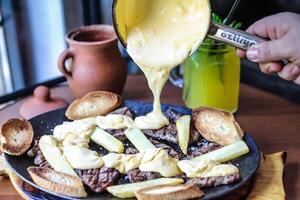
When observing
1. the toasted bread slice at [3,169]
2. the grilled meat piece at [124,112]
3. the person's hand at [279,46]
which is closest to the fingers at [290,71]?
the person's hand at [279,46]

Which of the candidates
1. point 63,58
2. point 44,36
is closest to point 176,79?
point 63,58

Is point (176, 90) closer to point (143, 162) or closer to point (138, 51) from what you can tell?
point (138, 51)

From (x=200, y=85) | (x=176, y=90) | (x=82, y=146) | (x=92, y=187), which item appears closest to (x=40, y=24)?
(x=176, y=90)

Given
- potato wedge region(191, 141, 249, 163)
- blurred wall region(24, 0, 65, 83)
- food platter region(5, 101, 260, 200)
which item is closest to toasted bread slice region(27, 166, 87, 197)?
food platter region(5, 101, 260, 200)

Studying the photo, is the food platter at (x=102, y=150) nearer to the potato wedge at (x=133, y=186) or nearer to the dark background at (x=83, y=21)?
the potato wedge at (x=133, y=186)

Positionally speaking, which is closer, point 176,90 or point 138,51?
point 138,51
